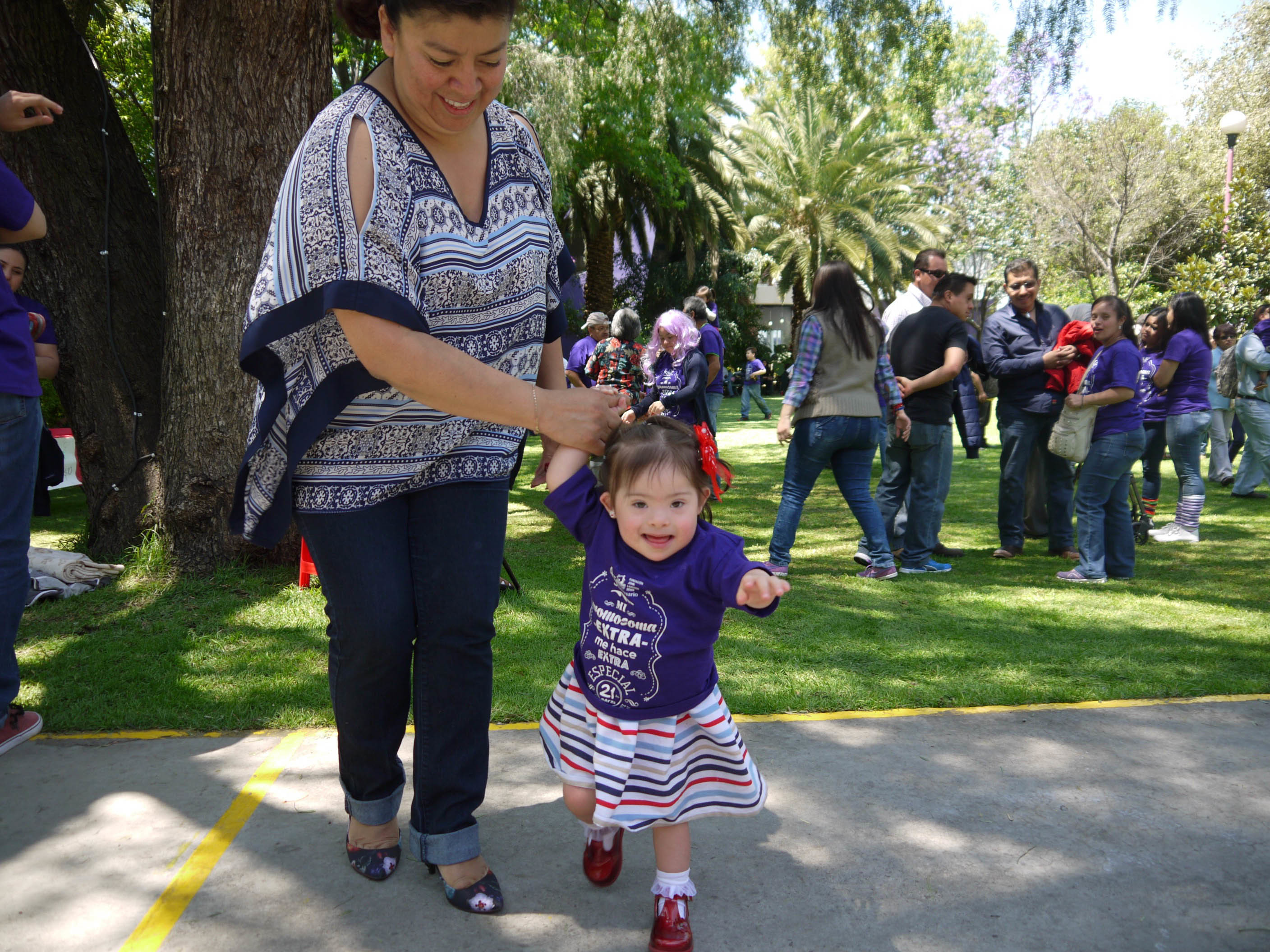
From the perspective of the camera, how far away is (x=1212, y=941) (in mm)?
2268

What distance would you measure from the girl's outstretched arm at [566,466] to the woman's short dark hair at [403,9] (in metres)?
1.00

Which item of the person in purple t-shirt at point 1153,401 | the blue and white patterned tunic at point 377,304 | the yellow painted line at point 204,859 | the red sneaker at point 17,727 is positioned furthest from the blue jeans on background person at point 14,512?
the person in purple t-shirt at point 1153,401

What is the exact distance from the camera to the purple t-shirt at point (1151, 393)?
26.1 feet

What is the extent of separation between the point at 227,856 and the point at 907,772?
211 cm

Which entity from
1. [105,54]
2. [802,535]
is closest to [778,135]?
[105,54]

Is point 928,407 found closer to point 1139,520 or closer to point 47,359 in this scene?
point 1139,520

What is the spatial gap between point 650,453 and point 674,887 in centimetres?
103

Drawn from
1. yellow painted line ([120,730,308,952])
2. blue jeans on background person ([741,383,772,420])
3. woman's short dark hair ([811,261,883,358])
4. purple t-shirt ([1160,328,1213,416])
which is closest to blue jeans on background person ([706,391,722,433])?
woman's short dark hair ([811,261,883,358])

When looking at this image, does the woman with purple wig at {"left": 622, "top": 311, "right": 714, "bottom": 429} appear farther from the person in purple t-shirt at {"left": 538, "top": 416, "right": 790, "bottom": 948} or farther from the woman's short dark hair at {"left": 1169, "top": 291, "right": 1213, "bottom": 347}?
the person in purple t-shirt at {"left": 538, "top": 416, "right": 790, "bottom": 948}

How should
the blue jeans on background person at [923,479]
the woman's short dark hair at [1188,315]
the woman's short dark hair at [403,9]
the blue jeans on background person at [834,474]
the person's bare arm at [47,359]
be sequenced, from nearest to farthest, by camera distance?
1. the woman's short dark hair at [403,9]
2. the person's bare arm at [47,359]
3. the blue jeans on background person at [834,474]
4. the blue jeans on background person at [923,479]
5. the woman's short dark hair at [1188,315]

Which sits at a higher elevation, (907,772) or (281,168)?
(281,168)

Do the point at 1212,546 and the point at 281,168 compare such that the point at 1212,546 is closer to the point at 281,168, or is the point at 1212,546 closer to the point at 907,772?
the point at 907,772

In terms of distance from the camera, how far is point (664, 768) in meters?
2.30

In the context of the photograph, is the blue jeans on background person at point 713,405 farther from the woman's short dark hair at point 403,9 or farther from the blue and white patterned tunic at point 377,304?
the woman's short dark hair at point 403,9
